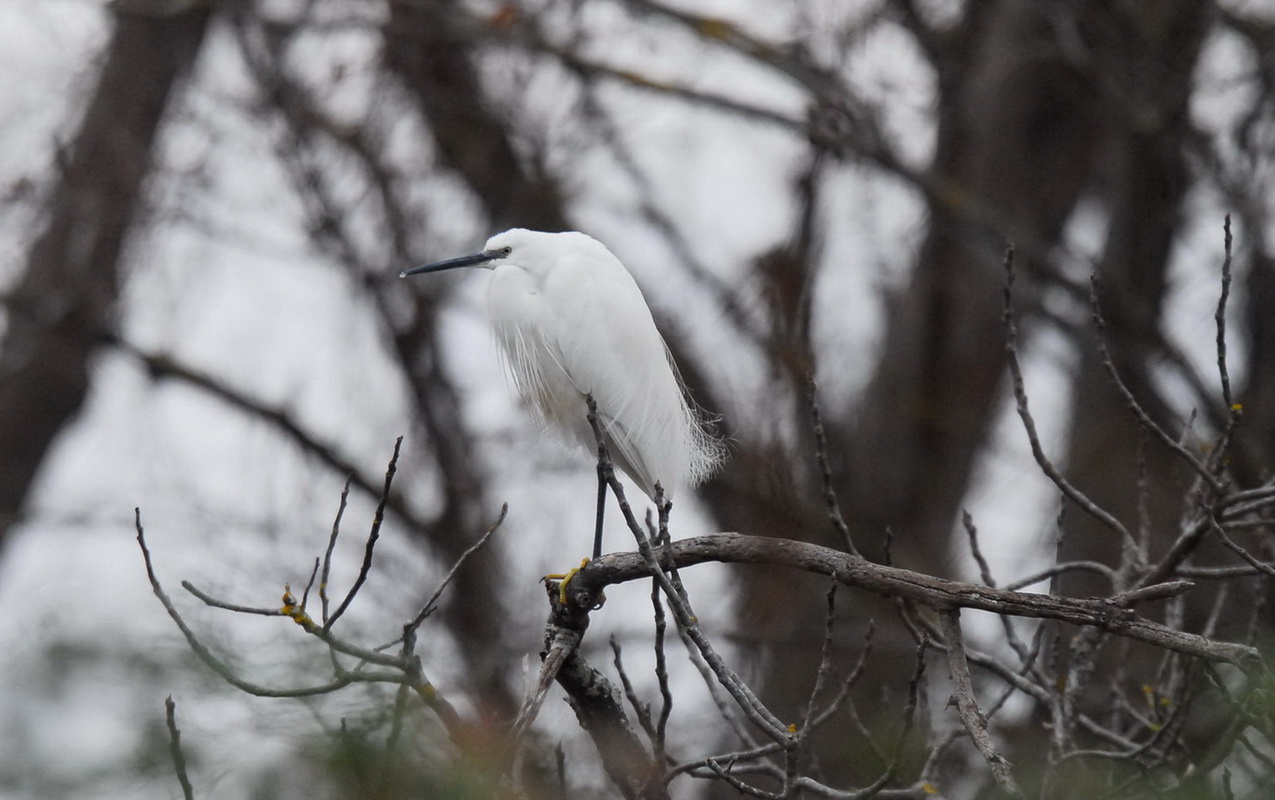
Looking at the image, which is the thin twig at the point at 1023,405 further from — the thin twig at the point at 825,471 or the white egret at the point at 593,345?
the white egret at the point at 593,345

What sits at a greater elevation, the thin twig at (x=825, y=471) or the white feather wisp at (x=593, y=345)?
the white feather wisp at (x=593, y=345)

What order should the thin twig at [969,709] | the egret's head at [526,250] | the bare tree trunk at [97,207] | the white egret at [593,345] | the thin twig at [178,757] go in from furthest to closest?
the bare tree trunk at [97,207]
the egret's head at [526,250]
the white egret at [593,345]
the thin twig at [969,709]
the thin twig at [178,757]

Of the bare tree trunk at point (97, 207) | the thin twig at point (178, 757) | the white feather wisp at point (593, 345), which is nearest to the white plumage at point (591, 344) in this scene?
the white feather wisp at point (593, 345)

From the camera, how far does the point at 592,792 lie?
9.05ft

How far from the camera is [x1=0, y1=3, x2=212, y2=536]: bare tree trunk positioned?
6.62 m

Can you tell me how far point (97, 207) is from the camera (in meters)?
6.62

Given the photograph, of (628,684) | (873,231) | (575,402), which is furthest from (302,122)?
(628,684)

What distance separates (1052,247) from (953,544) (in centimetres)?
160

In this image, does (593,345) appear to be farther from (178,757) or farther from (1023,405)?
(178,757)

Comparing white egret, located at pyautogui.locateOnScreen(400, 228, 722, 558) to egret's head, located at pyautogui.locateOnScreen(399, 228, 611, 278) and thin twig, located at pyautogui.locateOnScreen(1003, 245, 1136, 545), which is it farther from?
thin twig, located at pyautogui.locateOnScreen(1003, 245, 1136, 545)

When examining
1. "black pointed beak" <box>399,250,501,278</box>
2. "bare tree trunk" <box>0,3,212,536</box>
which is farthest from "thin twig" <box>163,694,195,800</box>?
"bare tree trunk" <box>0,3,212,536</box>

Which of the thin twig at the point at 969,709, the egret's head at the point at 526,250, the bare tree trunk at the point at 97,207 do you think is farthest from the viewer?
the bare tree trunk at the point at 97,207

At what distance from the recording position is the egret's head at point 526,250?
3766 millimetres

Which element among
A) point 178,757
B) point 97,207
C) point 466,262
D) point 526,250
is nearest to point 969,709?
point 178,757
